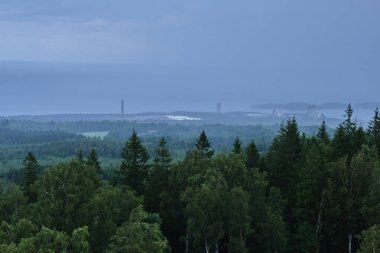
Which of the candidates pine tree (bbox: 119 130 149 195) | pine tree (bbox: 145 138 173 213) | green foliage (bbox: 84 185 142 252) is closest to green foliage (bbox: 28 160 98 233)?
green foliage (bbox: 84 185 142 252)

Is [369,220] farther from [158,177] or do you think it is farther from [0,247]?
[0,247]

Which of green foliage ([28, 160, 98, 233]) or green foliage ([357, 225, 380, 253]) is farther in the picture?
green foliage ([28, 160, 98, 233])

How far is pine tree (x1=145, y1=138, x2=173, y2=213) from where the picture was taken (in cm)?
4916

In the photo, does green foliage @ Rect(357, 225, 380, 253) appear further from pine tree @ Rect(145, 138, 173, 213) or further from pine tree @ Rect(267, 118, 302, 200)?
pine tree @ Rect(267, 118, 302, 200)

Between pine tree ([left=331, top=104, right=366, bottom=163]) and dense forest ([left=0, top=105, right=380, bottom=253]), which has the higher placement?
pine tree ([left=331, top=104, right=366, bottom=163])

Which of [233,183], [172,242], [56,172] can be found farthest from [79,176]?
[172,242]

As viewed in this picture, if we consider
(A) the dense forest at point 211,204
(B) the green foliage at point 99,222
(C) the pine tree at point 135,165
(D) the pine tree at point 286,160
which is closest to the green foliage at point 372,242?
(A) the dense forest at point 211,204

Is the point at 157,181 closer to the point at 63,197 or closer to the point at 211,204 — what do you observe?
the point at 211,204

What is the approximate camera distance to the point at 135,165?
5325 cm

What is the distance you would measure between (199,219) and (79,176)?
8.59 m

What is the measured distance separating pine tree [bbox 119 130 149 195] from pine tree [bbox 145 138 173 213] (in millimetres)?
3024

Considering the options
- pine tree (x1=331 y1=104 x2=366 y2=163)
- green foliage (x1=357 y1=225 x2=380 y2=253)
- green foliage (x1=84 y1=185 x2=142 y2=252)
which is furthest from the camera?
pine tree (x1=331 y1=104 x2=366 y2=163)

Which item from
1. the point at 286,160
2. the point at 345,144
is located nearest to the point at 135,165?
the point at 286,160

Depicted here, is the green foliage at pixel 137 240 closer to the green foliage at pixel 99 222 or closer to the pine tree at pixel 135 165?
the green foliage at pixel 99 222
